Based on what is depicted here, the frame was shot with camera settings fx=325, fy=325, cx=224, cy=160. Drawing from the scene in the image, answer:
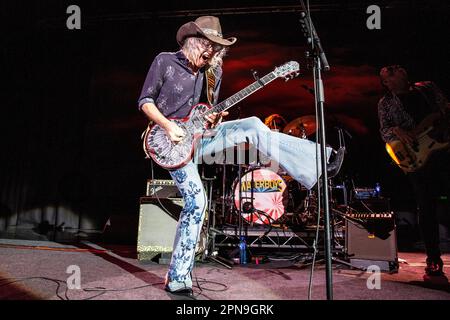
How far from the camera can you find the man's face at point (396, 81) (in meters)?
3.41

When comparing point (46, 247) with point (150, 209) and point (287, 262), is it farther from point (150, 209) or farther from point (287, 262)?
point (287, 262)

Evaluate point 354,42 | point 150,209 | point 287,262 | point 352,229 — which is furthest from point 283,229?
point 354,42

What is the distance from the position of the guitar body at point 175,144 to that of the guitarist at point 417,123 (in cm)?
204

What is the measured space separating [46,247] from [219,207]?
2657mm

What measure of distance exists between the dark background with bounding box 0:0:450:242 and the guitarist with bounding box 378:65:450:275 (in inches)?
118

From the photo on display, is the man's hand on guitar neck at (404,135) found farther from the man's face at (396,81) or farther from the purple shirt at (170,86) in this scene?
the purple shirt at (170,86)

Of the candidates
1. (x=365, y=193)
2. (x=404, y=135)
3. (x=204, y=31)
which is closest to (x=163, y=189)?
(x=204, y=31)

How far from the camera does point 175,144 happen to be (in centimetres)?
244

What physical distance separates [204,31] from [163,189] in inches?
95.3

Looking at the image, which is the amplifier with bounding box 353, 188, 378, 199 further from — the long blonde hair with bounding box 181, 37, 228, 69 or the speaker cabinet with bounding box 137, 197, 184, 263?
the long blonde hair with bounding box 181, 37, 228, 69

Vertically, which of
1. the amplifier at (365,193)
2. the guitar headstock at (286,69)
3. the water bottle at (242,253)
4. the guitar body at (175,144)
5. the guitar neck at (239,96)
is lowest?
the water bottle at (242,253)

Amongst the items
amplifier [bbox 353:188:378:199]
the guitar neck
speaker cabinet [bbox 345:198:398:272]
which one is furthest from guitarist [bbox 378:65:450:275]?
amplifier [bbox 353:188:378:199]

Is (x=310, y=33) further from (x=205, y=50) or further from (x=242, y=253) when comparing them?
(x=242, y=253)

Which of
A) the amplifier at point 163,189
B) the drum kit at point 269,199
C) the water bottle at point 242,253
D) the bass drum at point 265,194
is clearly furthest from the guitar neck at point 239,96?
the bass drum at point 265,194
